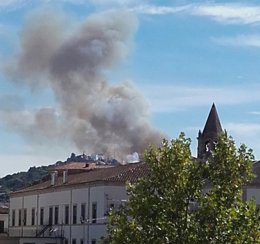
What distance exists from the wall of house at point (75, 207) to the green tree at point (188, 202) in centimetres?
3519

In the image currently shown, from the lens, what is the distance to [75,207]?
221ft

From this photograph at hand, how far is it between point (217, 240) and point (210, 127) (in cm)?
6209

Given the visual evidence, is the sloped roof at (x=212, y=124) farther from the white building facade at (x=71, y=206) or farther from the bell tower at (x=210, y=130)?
the white building facade at (x=71, y=206)

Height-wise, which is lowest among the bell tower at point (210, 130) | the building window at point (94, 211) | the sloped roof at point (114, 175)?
the building window at point (94, 211)

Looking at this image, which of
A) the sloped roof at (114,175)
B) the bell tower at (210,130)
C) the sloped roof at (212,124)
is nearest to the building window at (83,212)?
the sloped roof at (114,175)

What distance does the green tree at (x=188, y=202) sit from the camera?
811 inches

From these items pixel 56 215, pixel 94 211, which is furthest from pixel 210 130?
pixel 94 211

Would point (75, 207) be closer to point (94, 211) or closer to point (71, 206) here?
point (71, 206)

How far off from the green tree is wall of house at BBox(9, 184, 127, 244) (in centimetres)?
3519

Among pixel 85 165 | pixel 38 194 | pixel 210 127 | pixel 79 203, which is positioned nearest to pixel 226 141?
pixel 79 203

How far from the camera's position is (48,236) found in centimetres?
7075

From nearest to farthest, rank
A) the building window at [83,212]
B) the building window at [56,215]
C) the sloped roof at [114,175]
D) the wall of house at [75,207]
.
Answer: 1. the wall of house at [75,207]
2. the sloped roof at [114,175]
3. the building window at [83,212]
4. the building window at [56,215]

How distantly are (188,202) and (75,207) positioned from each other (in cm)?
4656

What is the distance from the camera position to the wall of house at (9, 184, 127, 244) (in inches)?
2451
